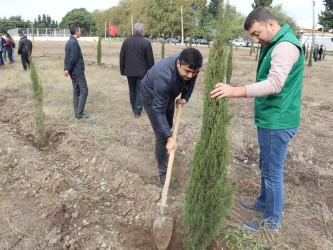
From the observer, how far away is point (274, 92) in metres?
2.06

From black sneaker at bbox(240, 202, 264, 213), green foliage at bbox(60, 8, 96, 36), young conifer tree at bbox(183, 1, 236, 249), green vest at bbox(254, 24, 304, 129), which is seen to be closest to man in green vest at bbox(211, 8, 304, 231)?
green vest at bbox(254, 24, 304, 129)

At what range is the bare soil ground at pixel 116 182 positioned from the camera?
8.98 ft

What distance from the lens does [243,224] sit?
2.81 meters

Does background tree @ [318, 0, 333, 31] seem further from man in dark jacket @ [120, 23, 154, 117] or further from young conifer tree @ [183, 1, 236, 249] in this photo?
young conifer tree @ [183, 1, 236, 249]

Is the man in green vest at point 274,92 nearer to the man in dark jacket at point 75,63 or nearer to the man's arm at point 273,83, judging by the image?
the man's arm at point 273,83

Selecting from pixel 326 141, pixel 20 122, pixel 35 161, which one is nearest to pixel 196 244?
pixel 35 161

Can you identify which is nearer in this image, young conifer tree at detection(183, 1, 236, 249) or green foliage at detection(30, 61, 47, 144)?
young conifer tree at detection(183, 1, 236, 249)

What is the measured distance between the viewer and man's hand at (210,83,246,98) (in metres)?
1.99

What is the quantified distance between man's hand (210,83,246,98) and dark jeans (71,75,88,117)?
4178mm

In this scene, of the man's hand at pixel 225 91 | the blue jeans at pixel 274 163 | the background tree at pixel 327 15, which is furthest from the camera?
the background tree at pixel 327 15

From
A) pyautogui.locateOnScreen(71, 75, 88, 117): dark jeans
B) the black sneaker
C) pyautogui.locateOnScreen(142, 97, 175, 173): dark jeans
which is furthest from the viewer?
pyautogui.locateOnScreen(71, 75, 88, 117): dark jeans

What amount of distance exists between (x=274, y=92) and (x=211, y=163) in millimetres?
728

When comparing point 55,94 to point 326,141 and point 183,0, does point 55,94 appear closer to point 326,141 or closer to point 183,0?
point 326,141

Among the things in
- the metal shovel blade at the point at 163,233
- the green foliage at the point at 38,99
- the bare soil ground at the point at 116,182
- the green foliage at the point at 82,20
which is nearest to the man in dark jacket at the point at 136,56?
the bare soil ground at the point at 116,182
